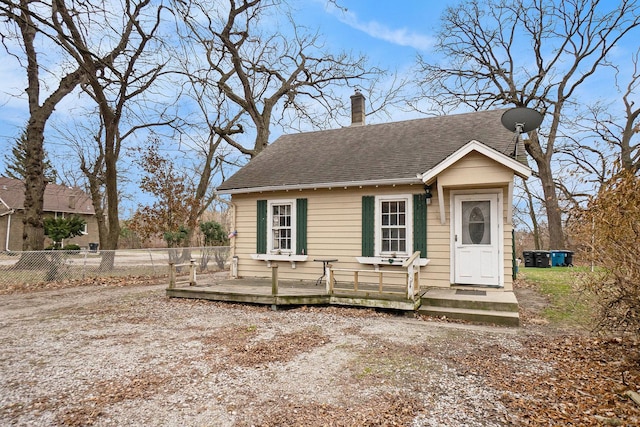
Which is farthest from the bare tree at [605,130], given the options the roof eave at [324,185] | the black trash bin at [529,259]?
the roof eave at [324,185]

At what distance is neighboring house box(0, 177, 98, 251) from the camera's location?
27469mm

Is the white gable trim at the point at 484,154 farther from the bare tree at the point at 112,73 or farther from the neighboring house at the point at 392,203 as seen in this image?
the bare tree at the point at 112,73

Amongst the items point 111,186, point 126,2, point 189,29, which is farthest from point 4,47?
point 111,186

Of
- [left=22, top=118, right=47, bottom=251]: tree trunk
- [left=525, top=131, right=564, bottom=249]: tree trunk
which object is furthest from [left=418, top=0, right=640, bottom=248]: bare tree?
[left=22, top=118, right=47, bottom=251]: tree trunk

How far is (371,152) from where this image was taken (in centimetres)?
1009

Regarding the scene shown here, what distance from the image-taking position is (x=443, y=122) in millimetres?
11031

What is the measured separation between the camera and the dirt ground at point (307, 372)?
10.4 feet

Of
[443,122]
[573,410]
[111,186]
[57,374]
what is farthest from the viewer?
[111,186]

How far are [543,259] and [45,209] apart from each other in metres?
34.7

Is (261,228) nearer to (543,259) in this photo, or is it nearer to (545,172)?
(543,259)

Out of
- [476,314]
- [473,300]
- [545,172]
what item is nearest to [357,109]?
[473,300]

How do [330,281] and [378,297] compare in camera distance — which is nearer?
[378,297]

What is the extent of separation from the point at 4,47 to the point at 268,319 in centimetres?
725

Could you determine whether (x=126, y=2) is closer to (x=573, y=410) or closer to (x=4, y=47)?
(x=4, y=47)
